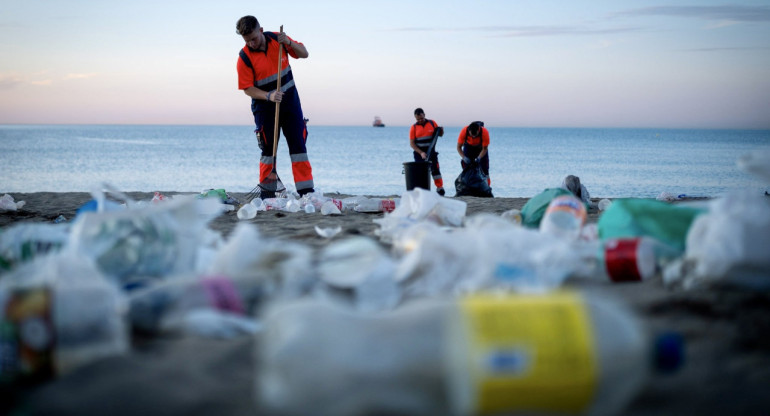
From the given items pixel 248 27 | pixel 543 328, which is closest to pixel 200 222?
pixel 543 328

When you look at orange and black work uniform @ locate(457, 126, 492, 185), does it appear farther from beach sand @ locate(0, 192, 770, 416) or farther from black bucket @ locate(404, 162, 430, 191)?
beach sand @ locate(0, 192, 770, 416)

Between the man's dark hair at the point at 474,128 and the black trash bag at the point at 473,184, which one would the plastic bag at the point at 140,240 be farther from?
the man's dark hair at the point at 474,128

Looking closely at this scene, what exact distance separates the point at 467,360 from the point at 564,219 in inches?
72.3

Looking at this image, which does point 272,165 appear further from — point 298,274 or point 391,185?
point 391,185

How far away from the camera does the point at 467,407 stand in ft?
3.74

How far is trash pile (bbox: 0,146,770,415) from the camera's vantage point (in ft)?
A: 3.76

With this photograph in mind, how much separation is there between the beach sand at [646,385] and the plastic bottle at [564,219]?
78 cm

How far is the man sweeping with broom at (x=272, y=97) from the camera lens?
6066mm

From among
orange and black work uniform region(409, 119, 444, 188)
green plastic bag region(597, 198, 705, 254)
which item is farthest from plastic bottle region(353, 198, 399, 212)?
orange and black work uniform region(409, 119, 444, 188)

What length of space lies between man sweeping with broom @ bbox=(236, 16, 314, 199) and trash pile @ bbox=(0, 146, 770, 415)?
3.70 m

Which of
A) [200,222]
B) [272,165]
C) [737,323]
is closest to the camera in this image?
[737,323]

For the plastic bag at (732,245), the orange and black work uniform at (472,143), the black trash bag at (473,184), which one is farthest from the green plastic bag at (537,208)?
the orange and black work uniform at (472,143)

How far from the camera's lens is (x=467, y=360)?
1126 millimetres

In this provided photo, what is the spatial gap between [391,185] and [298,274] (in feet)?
50.9
